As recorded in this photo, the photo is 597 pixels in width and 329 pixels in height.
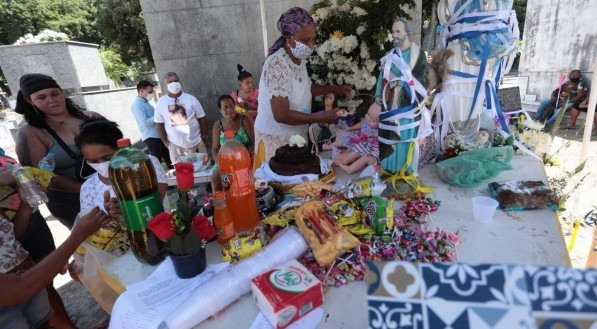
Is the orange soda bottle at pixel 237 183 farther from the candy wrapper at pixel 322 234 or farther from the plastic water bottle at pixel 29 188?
the plastic water bottle at pixel 29 188

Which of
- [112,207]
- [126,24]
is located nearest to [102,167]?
[112,207]

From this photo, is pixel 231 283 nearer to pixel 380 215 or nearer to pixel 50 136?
pixel 380 215

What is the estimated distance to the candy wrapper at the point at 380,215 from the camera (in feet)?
4.73

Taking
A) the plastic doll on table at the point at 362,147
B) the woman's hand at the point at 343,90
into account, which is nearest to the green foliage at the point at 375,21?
the woman's hand at the point at 343,90

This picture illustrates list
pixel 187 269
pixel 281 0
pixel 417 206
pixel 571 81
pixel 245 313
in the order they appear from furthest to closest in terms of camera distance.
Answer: pixel 571 81 → pixel 281 0 → pixel 417 206 → pixel 187 269 → pixel 245 313

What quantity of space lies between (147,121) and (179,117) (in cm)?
88

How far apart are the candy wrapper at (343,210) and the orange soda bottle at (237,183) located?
1.28ft

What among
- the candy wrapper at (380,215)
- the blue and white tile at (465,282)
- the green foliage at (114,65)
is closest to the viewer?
the blue and white tile at (465,282)

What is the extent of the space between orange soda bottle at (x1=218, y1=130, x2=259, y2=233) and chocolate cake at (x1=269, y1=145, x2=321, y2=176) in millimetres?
497

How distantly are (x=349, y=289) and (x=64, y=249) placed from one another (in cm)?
132

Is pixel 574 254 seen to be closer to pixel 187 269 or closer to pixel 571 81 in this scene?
pixel 187 269

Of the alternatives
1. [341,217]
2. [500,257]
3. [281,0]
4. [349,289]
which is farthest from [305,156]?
[281,0]

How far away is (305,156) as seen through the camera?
2.09 m

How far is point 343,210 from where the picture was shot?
5.08ft
